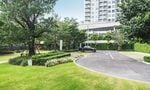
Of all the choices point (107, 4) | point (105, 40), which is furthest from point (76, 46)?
point (107, 4)

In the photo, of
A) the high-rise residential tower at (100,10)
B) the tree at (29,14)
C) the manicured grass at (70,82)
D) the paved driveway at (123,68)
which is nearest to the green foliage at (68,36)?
the tree at (29,14)

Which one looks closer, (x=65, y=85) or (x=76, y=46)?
(x=65, y=85)

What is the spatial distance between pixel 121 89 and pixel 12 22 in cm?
2620

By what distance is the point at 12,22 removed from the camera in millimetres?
38875

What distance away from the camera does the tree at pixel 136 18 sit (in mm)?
31062

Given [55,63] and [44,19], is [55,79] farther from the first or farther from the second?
[44,19]

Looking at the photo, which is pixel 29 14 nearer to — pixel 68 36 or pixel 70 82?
pixel 70 82

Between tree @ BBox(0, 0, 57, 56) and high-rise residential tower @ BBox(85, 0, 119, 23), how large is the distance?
10832 centimetres

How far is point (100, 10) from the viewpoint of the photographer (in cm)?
15450

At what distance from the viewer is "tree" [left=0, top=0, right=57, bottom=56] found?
3772 cm

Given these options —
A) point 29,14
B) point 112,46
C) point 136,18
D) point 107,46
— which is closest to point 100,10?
point 107,46

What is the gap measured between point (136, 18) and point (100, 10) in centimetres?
12428

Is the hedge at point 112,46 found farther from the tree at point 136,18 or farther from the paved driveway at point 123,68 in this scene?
the paved driveway at point 123,68

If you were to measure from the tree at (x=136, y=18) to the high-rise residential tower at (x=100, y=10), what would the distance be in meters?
114
